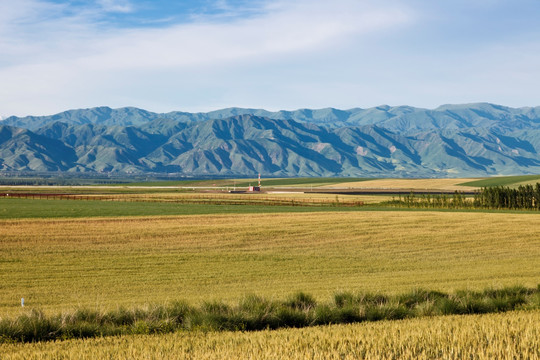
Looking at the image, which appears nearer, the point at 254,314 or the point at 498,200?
the point at 254,314

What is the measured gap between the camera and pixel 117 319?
13766 mm

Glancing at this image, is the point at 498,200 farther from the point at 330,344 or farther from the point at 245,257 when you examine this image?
the point at 330,344

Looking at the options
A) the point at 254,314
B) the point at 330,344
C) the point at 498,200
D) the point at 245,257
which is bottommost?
the point at 498,200

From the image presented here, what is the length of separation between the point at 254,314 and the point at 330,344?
11.8ft

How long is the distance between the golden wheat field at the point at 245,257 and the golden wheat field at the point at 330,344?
5935 mm

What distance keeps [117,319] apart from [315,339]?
5.16 meters

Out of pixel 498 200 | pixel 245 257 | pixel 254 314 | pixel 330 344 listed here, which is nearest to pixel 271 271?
pixel 245 257

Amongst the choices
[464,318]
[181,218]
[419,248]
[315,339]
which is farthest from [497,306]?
[181,218]

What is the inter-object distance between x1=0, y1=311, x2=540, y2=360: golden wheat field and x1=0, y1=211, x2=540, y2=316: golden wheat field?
19.5 ft

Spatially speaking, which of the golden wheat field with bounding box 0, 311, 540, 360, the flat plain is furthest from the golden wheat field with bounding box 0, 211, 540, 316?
the golden wheat field with bounding box 0, 311, 540, 360

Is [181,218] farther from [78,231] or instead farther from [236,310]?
[236,310]

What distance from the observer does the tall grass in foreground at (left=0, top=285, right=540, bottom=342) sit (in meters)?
12.6

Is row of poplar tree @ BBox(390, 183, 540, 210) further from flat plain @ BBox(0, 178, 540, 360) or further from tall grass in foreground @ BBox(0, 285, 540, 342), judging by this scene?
tall grass in foreground @ BBox(0, 285, 540, 342)

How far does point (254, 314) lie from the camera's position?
1385 cm
